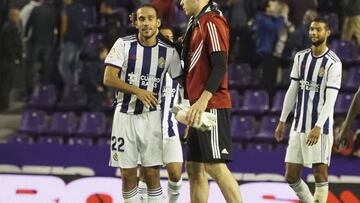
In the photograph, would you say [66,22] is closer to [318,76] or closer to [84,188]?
[84,188]

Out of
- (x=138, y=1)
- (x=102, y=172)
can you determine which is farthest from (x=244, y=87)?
(x=102, y=172)

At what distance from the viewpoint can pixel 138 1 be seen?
15.5 m

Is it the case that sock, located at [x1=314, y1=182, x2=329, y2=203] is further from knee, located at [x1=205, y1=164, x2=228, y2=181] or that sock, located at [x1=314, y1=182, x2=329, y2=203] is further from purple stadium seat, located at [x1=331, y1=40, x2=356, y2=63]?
purple stadium seat, located at [x1=331, y1=40, x2=356, y2=63]

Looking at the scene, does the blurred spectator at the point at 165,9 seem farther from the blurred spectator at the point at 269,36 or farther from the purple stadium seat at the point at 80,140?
the purple stadium seat at the point at 80,140

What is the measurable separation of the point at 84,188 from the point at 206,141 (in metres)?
3.27

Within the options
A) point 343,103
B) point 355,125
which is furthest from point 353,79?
point 355,125

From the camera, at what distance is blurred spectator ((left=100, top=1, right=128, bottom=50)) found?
14.6 m

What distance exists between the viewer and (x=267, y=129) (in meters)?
13.5

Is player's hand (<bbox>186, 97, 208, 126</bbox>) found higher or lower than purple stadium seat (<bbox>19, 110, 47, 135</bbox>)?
higher

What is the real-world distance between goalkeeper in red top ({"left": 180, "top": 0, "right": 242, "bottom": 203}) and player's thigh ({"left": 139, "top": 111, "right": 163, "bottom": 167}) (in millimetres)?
760

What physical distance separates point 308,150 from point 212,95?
91.6 inches

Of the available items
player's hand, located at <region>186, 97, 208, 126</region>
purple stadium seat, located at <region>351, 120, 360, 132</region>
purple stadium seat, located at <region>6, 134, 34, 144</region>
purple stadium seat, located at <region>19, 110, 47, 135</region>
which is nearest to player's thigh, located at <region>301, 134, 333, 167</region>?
player's hand, located at <region>186, 97, 208, 126</region>

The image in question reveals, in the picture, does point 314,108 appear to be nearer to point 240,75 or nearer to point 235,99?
point 235,99

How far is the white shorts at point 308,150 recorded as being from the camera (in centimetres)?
878
